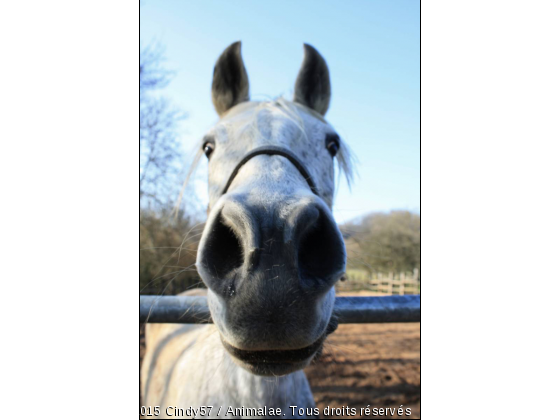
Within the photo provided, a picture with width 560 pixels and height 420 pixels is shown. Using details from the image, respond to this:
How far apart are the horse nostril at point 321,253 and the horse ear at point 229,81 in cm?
131

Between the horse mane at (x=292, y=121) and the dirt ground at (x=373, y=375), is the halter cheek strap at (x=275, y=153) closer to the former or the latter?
the horse mane at (x=292, y=121)

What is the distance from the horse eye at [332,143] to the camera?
1566 millimetres

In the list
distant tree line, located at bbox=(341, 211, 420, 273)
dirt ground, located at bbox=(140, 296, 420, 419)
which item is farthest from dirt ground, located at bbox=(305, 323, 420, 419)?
distant tree line, located at bbox=(341, 211, 420, 273)

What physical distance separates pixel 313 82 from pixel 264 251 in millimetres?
1534

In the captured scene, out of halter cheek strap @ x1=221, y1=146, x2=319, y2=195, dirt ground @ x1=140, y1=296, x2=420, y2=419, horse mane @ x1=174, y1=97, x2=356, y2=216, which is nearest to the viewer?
halter cheek strap @ x1=221, y1=146, x2=319, y2=195

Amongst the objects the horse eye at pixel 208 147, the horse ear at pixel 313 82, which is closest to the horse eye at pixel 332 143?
the horse ear at pixel 313 82

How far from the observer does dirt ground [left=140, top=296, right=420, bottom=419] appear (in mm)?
3736

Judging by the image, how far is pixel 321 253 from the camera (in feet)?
2.68

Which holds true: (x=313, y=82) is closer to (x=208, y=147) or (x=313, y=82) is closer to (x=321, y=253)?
(x=208, y=147)

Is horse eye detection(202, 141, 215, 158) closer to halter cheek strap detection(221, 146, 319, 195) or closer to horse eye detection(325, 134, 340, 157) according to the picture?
halter cheek strap detection(221, 146, 319, 195)
